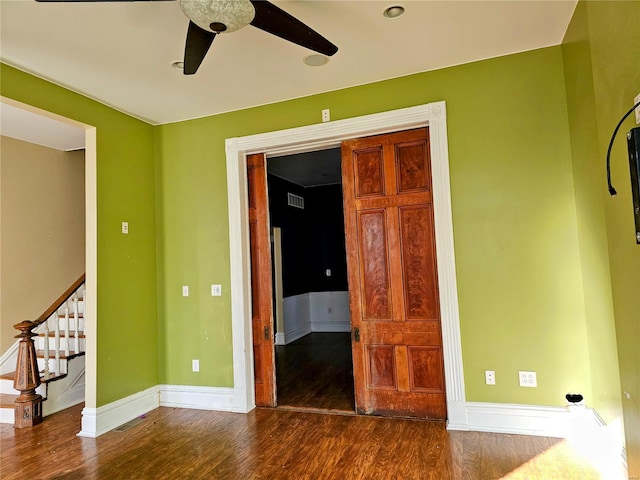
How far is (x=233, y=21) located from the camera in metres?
1.84

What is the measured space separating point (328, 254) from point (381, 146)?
4.37 meters

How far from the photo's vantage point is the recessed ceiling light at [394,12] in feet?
7.75

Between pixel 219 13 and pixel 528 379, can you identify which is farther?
pixel 528 379

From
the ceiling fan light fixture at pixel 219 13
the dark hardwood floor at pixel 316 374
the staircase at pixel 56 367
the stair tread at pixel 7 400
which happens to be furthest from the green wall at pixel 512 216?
the stair tread at pixel 7 400

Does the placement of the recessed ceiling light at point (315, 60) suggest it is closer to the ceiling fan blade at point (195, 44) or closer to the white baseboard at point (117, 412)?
the ceiling fan blade at point (195, 44)

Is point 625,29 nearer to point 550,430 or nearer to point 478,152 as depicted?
point 478,152

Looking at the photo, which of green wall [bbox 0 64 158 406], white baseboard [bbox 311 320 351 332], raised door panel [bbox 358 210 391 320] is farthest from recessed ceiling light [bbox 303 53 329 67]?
white baseboard [bbox 311 320 351 332]

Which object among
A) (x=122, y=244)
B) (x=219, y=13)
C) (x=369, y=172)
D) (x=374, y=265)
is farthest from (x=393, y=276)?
(x=122, y=244)

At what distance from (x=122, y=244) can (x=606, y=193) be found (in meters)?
3.77

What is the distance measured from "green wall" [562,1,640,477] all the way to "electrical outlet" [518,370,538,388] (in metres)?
0.37

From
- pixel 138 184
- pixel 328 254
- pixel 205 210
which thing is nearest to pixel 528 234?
pixel 205 210

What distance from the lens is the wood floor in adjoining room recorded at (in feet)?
8.06

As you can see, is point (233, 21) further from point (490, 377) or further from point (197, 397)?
point (197, 397)

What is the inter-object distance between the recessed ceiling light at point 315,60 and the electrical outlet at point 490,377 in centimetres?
267
